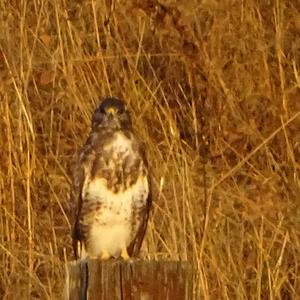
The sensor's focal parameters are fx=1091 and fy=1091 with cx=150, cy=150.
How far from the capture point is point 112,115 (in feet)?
10.5

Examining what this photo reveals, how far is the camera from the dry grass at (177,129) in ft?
11.1

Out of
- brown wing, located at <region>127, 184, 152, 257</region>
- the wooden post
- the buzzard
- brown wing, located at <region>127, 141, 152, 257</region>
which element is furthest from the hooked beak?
the wooden post

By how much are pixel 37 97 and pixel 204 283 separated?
151cm

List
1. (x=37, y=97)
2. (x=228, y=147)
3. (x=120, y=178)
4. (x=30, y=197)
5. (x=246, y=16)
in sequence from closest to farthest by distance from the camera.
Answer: (x=120, y=178)
(x=30, y=197)
(x=228, y=147)
(x=37, y=97)
(x=246, y=16)

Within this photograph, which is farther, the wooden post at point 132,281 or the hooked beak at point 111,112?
the hooked beak at point 111,112

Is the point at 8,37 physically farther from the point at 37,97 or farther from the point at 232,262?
the point at 232,262

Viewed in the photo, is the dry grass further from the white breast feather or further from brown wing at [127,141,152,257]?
the white breast feather

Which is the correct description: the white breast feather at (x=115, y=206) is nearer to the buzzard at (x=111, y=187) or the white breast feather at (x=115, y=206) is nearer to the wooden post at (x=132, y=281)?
the buzzard at (x=111, y=187)

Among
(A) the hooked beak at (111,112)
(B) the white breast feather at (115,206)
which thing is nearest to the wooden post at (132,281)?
(B) the white breast feather at (115,206)

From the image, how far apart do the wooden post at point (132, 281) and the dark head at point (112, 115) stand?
1.38 meters

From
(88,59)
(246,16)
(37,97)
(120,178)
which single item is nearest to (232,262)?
(120,178)

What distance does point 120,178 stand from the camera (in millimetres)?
3074

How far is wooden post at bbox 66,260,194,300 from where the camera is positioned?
Result: 181 centimetres

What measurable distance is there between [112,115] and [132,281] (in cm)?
142
